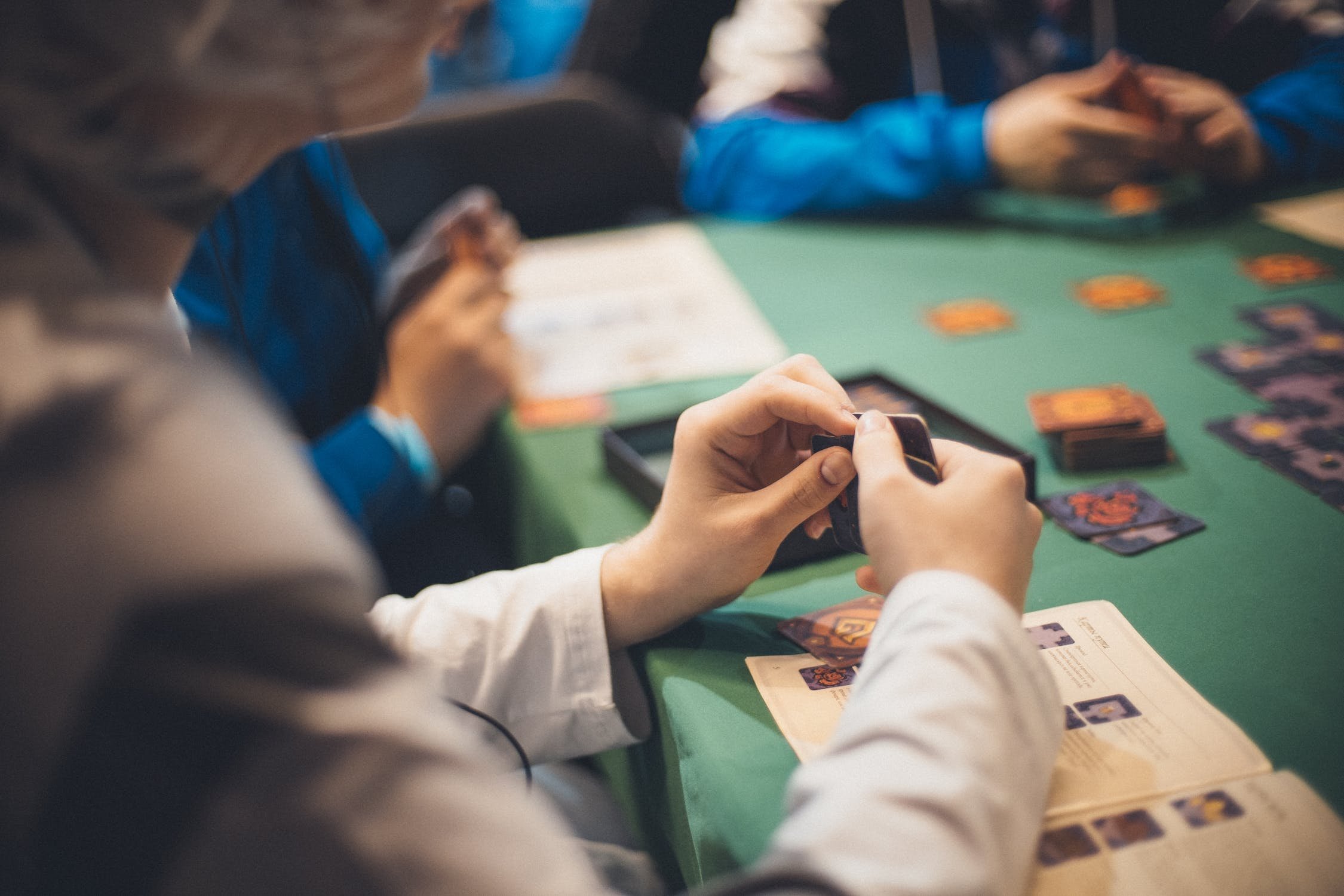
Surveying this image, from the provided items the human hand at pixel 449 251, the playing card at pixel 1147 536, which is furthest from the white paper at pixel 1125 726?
the human hand at pixel 449 251

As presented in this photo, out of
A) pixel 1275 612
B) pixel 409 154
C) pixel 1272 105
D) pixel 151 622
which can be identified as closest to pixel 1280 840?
pixel 1275 612

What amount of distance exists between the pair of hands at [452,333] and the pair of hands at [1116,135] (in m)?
0.91

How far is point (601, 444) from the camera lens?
105cm

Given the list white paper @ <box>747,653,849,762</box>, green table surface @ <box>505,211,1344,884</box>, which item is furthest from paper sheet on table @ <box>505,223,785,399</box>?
white paper @ <box>747,653,849,762</box>

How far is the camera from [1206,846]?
55 centimetres

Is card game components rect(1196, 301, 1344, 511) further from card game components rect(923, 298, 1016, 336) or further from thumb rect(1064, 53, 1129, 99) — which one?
thumb rect(1064, 53, 1129, 99)

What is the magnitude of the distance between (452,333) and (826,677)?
2.62 feet

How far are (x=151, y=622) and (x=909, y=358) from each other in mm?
1006

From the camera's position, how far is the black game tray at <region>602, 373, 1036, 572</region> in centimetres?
86

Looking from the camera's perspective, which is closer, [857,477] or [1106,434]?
[857,477]

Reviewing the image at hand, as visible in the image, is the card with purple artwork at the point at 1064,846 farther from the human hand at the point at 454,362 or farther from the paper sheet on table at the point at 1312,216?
the paper sheet on table at the point at 1312,216

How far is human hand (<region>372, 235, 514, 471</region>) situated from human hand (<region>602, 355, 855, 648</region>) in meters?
0.52

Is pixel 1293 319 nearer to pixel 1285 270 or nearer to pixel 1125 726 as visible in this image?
pixel 1285 270

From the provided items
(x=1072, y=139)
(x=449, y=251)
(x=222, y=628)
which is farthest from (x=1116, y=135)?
(x=222, y=628)
